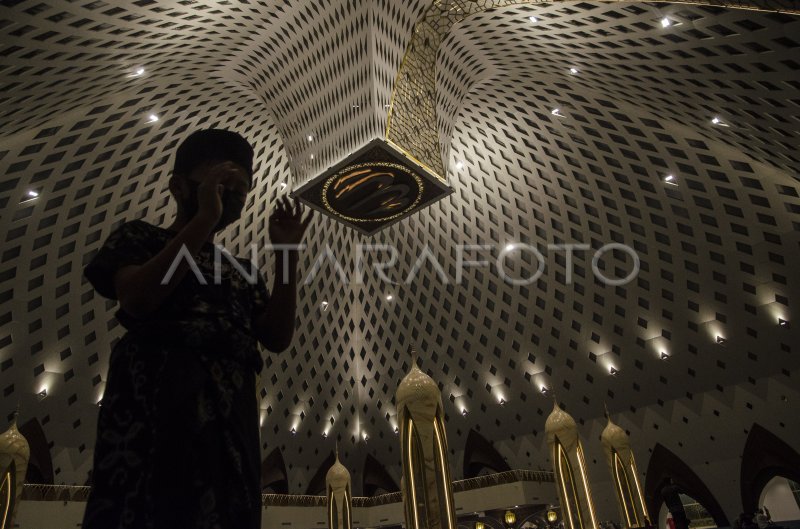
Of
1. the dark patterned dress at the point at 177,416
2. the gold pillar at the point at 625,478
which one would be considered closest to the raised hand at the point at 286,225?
the dark patterned dress at the point at 177,416

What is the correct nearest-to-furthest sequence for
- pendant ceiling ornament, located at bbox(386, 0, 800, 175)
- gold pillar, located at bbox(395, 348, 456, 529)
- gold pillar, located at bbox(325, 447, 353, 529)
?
gold pillar, located at bbox(395, 348, 456, 529) → gold pillar, located at bbox(325, 447, 353, 529) → pendant ceiling ornament, located at bbox(386, 0, 800, 175)

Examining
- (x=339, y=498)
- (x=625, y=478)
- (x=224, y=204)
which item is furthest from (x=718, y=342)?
(x=224, y=204)

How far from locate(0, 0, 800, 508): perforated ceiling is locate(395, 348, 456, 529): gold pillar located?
14.2 m

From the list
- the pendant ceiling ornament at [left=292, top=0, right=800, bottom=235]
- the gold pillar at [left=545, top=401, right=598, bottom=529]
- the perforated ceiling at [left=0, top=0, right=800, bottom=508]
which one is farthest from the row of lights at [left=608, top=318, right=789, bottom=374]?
the gold pillar at [left=545, top=401, right=598, bottom=529]

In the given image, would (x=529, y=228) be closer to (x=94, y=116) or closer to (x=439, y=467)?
(x=94, y=116)

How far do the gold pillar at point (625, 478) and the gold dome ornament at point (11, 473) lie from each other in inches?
460

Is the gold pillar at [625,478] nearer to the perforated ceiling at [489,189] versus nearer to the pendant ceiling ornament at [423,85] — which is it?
the perforated ceiling at [489,189]

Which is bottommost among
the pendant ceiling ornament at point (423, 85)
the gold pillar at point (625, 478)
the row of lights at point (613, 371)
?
the row of lights at point (613, 371)

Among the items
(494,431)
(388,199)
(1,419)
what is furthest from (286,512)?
(388,199)

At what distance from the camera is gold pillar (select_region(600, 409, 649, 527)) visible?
323 inches

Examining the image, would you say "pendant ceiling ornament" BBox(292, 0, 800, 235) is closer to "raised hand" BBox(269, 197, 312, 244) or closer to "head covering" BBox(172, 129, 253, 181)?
"raised hand" BBox(269, 197, 312, 244)

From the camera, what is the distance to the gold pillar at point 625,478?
8203mm

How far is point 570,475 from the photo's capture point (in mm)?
7512

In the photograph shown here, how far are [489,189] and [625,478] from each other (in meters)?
19.5
